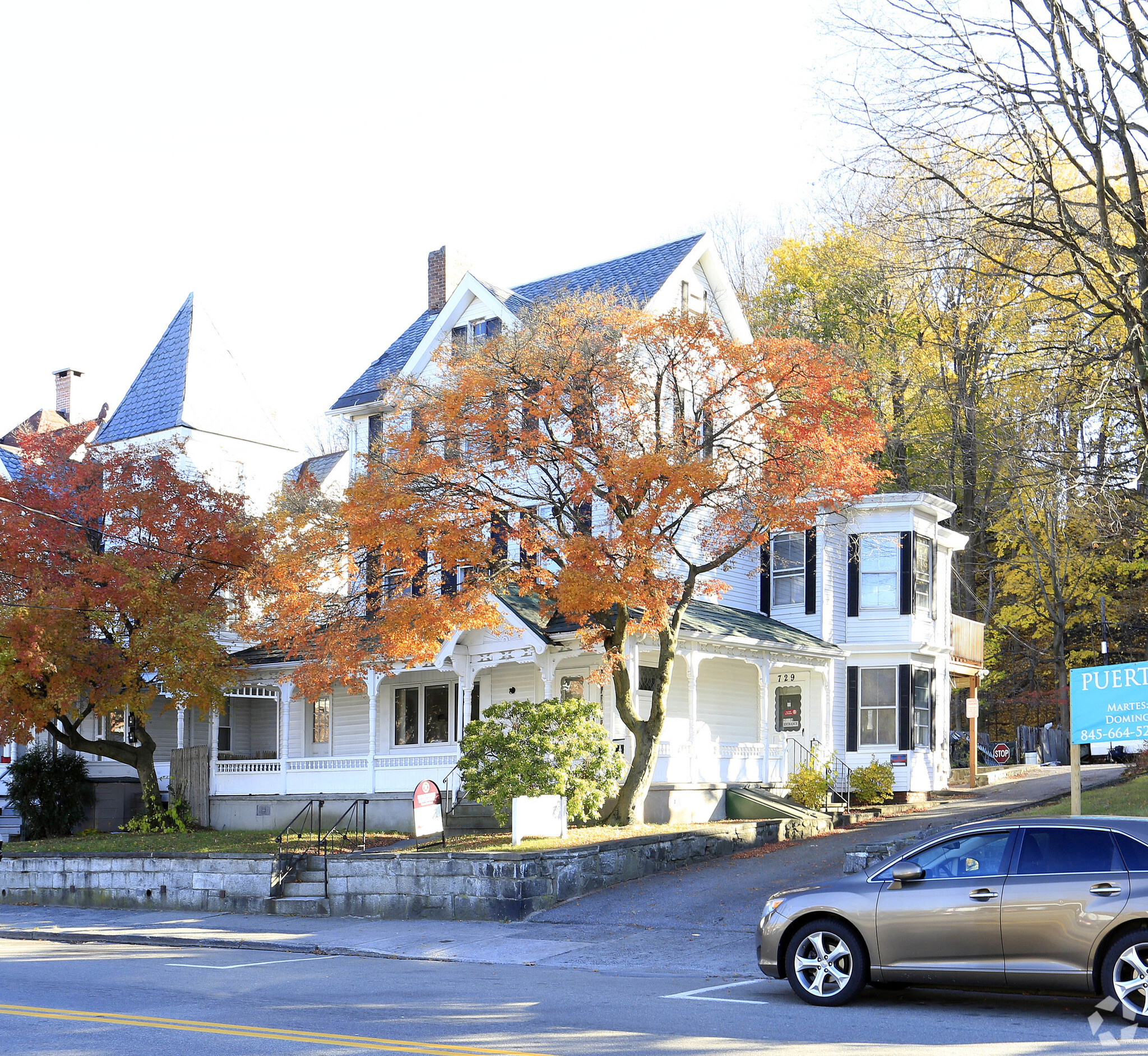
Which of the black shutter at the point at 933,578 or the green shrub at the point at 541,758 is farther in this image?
the black shutter at the point at 933,578

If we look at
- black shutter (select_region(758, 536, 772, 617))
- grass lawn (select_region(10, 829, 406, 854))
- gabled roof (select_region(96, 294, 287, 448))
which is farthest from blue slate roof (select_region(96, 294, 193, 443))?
black shutter (select_region(758, 536, 772, 617))

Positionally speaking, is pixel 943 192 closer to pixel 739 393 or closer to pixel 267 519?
pixel 739 393

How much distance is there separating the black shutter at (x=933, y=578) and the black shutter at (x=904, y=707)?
1984mm

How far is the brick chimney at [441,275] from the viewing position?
119ft

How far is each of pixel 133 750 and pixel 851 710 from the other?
56.1 ft

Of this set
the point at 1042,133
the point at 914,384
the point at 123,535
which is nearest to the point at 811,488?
the point at 1042,133

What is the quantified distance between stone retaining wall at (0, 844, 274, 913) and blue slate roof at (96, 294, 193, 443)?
1540 centimetres

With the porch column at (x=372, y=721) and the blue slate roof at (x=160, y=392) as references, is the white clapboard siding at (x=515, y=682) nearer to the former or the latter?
the porch column at (x=372, y=721)

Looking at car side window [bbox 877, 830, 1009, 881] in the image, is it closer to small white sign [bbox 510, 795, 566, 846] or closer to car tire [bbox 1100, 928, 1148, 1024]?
car tire [bbox 1100, 928, 1148, 1024]

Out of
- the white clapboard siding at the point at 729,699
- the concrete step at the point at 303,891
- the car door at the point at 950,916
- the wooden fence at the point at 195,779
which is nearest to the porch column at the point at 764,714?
the white clapboard siding at the point at 729,699

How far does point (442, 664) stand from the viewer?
83.7ft

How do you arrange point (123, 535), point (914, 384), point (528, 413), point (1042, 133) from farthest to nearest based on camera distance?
point (914, 384)
point (123, 535)
point (528, 413)
point (1042, 133)

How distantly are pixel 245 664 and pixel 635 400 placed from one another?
39.3ft

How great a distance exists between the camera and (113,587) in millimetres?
26172
